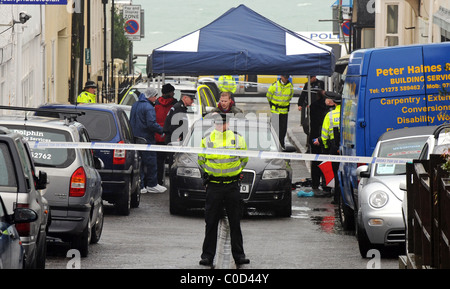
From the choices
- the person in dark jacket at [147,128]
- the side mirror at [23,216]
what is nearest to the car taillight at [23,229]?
the side mirror at [23,216]

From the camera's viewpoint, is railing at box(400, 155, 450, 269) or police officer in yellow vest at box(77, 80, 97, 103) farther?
police officer in yellow vest at box(77, 80, 97, 103)

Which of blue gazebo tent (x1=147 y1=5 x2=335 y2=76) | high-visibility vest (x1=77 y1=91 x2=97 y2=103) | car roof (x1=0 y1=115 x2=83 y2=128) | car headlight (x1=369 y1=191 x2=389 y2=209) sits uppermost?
blue gazebo tent (x1=147 y1=5 x2=335 y2=76)

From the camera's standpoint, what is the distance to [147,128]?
20359mm

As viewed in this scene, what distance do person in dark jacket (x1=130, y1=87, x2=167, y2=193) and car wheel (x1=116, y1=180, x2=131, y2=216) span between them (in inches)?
112

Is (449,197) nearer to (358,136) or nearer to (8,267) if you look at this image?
(8,267)

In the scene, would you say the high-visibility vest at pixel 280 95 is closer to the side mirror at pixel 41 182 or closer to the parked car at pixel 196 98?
the parked car at pixel 196 98

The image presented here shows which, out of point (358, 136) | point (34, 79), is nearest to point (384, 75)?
point (358, 136)

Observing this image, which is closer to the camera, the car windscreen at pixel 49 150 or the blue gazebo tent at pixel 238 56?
the car windscreen at pixel 49 150

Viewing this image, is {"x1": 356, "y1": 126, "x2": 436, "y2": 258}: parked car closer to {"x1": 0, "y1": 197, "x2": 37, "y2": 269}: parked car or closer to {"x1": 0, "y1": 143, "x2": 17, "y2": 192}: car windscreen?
{"x1": 0, "y1": 143, "x2": 17, "y2": 192}: car windscreen

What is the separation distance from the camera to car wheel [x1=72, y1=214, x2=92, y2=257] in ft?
41.3

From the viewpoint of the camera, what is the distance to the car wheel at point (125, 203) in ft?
55.7

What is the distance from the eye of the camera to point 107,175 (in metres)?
17.0

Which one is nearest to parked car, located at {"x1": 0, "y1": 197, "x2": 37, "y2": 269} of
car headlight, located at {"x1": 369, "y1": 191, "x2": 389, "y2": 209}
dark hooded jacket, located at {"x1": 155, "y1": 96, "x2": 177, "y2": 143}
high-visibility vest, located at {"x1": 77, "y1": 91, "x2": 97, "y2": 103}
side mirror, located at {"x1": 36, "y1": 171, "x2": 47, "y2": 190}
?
side mirror, located at {"x1": 36, "y1": 171, "x2": 47, "y2": 190}

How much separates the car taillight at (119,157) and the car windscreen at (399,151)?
4.31m
